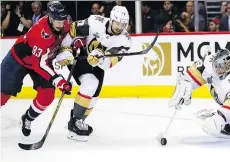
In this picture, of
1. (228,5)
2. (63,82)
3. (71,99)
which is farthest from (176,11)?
(63,82)

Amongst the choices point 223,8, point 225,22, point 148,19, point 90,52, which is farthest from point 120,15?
point 223,8

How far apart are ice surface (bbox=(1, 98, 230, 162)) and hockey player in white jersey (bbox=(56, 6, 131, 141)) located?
0.17m

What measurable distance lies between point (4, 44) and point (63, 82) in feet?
8.39

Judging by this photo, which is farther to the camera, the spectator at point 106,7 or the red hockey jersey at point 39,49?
the spectator at point 106,7

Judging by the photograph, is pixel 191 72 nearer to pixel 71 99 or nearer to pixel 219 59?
pixel 219 59

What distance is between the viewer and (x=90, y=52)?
382 centimetres

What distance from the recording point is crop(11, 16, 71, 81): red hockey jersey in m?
3.56

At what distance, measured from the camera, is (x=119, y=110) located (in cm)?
498

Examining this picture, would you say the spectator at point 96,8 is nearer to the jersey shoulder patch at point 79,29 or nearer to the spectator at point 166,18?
the spectator at point 166,18

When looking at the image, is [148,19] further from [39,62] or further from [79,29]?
[39,62]

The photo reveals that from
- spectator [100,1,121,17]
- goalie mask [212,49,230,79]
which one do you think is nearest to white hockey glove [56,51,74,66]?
goalie mask [212,49,230,79]

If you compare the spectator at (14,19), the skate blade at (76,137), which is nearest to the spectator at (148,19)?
the spectator at (14,19)

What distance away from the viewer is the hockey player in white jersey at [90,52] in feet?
12.1

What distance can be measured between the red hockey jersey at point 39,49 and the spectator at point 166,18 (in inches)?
99.6
